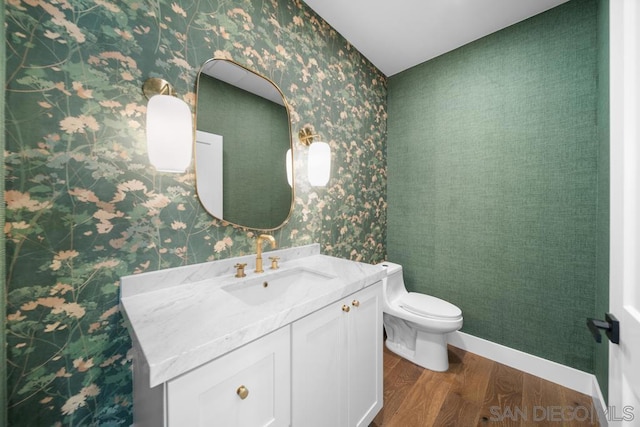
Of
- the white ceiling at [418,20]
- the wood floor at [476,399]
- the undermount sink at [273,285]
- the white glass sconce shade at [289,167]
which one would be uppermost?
the white ceiling at [418,20]

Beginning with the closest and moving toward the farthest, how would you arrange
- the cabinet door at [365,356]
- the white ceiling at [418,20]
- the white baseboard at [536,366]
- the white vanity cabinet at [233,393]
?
the white vanity cabinet at [233,393]
the cabinet door at [365,356]
the white baseboard at [536,366]
the white ceiling at [418,20]

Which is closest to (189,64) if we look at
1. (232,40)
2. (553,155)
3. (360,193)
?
(232,40)

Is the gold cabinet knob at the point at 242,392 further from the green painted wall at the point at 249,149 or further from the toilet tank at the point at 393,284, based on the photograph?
the toilet tank at the point at 393,284

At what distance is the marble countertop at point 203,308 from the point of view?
62 cm

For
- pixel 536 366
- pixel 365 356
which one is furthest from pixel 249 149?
pixel 536 366

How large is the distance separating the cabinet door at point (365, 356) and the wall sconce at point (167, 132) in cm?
97

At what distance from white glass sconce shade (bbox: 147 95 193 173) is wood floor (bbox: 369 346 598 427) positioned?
5.60 ft

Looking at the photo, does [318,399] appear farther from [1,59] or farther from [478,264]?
[478,264]

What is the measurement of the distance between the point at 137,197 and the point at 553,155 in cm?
251

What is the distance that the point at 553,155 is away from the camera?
1.70 metres

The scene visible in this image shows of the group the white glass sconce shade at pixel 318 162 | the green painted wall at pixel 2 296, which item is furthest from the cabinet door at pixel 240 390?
the white glass sconce shade at pixel 318 162

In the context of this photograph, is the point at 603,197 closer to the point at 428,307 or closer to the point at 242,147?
the point at 428,307

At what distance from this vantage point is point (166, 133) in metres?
0.95

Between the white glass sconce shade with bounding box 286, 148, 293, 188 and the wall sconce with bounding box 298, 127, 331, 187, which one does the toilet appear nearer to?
the wall sconce with bounding box 298, 127, 331, 187
